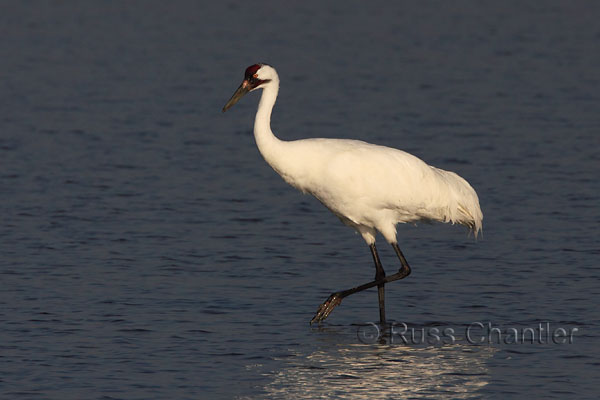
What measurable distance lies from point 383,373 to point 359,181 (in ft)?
6.65

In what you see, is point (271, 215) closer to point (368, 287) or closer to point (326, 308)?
point (368, 287)

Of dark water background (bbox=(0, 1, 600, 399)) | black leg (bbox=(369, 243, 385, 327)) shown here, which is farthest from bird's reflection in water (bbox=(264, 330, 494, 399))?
black leg (bbox=(369, 243, 385, 327))

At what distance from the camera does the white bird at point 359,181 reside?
11516mm

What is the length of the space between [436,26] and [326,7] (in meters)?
3.72

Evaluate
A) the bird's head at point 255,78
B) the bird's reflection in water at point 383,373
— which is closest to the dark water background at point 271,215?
the bird's reflection in water at point 383,373

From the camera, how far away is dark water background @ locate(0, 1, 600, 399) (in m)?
10.4

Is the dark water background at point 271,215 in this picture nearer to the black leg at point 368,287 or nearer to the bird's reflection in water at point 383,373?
the bird's reflection in water at point 383,373

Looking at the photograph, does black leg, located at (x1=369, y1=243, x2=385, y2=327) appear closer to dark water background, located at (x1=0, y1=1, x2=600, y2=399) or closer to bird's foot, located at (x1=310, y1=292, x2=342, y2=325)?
dark water background, located at (x1=0, y1=1, x2=600, y2=399)

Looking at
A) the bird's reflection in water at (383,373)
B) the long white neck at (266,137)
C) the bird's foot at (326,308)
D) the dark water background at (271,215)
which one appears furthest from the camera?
the bird's foot at (326,308)

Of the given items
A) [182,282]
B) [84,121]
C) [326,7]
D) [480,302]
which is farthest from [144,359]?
[326,7]

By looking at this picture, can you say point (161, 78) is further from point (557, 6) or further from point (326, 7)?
point (557, 6)

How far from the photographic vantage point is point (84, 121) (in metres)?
20.1

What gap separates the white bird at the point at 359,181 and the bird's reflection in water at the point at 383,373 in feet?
2.84

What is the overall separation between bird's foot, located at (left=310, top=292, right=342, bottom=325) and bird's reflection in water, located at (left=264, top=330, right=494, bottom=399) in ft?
1.78
